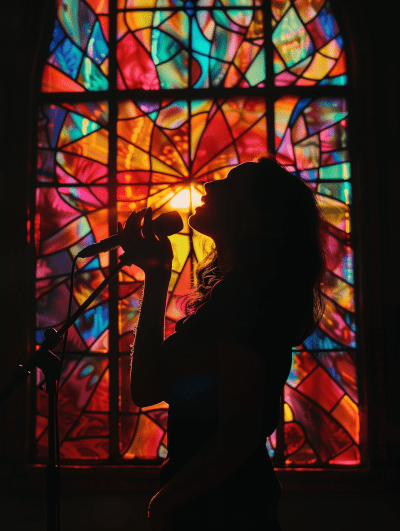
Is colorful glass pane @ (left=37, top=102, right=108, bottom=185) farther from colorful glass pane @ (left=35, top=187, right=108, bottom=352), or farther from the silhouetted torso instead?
the silhouetted torso

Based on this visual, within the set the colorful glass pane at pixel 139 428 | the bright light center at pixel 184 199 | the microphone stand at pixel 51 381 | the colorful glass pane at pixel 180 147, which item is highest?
the colorful glass pane at pixel 180 147

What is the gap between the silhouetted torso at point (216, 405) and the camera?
2.69ft

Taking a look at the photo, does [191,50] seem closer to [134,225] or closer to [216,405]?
[134,225]

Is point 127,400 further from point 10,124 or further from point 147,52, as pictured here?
point 147,52

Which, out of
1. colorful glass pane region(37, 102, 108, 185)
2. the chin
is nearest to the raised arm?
the chin

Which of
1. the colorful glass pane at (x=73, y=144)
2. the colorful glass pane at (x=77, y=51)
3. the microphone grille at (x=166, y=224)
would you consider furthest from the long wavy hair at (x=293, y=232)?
the colorful glass pane at (x=77, y=51)

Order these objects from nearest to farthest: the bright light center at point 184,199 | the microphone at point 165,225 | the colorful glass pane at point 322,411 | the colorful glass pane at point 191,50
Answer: the microphone at point 165,225
the colorful glass pane at point 322,411
the bright light center at point 184,199
the colorful glass pane at point 191,50

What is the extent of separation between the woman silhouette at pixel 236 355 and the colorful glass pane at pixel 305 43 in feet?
7.89

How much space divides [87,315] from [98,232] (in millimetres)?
528

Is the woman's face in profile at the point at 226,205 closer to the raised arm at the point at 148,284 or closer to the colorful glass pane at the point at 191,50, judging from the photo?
the raised arm at the point at 148,284

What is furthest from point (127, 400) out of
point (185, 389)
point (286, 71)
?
point (286, 71)

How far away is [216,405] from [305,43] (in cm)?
289

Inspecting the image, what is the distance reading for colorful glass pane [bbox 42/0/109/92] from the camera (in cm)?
314

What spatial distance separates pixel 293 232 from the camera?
2.99 feet
